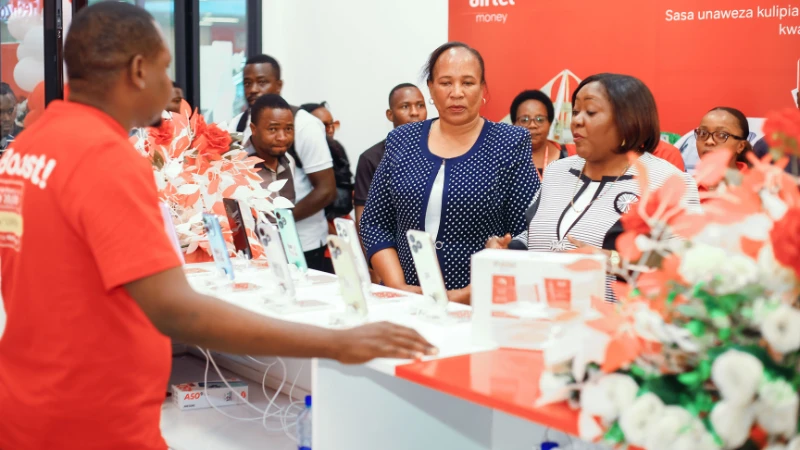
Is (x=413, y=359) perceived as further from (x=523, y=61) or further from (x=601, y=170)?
(x=523, y=61)

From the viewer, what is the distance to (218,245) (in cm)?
271

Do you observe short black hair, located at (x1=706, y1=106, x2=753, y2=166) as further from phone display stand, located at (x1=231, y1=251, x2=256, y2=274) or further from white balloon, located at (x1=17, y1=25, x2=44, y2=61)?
white balloon, located at (x1=17, y1=25, x2=44, y2=61)

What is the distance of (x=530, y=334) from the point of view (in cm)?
196

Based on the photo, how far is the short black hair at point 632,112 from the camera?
2.54 m

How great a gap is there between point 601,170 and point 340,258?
0.85 metres

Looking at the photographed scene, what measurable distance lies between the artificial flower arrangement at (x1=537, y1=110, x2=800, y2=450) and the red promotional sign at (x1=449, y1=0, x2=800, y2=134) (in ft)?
9.88

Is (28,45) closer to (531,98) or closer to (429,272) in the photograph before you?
(531,98)

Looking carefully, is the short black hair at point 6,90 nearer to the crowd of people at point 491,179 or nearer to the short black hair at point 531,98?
the short black hair at point 531,98

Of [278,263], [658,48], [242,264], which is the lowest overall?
[242,264]

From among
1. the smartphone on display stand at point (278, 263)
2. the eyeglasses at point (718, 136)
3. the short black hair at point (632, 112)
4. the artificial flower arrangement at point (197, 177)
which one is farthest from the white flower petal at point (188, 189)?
the eyeglasses at point (718, 136)

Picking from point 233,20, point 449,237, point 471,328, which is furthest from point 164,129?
point 233,20

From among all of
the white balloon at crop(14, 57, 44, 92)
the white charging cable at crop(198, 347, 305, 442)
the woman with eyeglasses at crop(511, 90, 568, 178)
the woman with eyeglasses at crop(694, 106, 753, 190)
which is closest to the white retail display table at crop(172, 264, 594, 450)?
the white charging cable at crop(198, 347, 305, 442)

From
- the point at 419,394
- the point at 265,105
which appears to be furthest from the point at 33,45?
the point at 419,394

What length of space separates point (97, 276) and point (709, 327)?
36.7 inches
